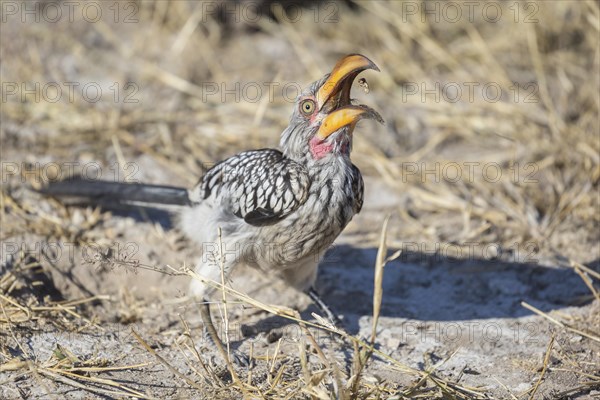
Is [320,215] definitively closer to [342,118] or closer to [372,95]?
[342,118]

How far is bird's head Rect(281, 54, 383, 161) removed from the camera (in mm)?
3311

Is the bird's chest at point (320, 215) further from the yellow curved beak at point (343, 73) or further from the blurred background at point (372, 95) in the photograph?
the blurred background at point (372, 95)

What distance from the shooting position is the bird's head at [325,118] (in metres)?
3.31

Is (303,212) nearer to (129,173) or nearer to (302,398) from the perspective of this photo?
(302,398)

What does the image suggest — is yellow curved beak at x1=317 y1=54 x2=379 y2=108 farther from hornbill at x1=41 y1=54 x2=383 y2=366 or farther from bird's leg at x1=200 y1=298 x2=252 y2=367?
bird's leg at x1=200 y1=298 x2=252 y2=367

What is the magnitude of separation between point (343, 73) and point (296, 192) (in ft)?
1.94

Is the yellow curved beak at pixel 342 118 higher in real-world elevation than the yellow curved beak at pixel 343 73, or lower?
lower

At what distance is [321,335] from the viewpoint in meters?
3.84

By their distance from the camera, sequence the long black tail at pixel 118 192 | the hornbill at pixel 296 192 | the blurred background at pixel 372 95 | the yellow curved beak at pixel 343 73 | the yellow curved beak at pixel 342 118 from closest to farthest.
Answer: the yellow curved beak at pixel 343 73
the yellow curved beak at pixel 342 118
the hornbill at pixel 296 192
the long black tail at pixel 118 192
the blurred background at pixel 372 95

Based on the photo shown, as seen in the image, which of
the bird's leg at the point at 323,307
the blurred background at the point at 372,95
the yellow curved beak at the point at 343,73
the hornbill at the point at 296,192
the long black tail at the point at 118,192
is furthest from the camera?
the blurred background at the point at 372,95

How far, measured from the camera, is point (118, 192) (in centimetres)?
426

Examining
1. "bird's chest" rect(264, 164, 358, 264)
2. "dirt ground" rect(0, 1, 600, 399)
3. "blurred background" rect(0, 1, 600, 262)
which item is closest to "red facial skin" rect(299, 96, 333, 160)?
"bird's chest" rect(264, 164, 358, 264)

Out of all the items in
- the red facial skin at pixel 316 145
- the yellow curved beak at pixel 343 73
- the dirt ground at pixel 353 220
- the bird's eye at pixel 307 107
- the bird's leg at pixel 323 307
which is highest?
the yellow curved beak at pixel 343 73

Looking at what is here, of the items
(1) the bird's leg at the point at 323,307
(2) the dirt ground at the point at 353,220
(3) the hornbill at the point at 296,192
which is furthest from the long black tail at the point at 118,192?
(1) the bird's leg at the point at 323,307
